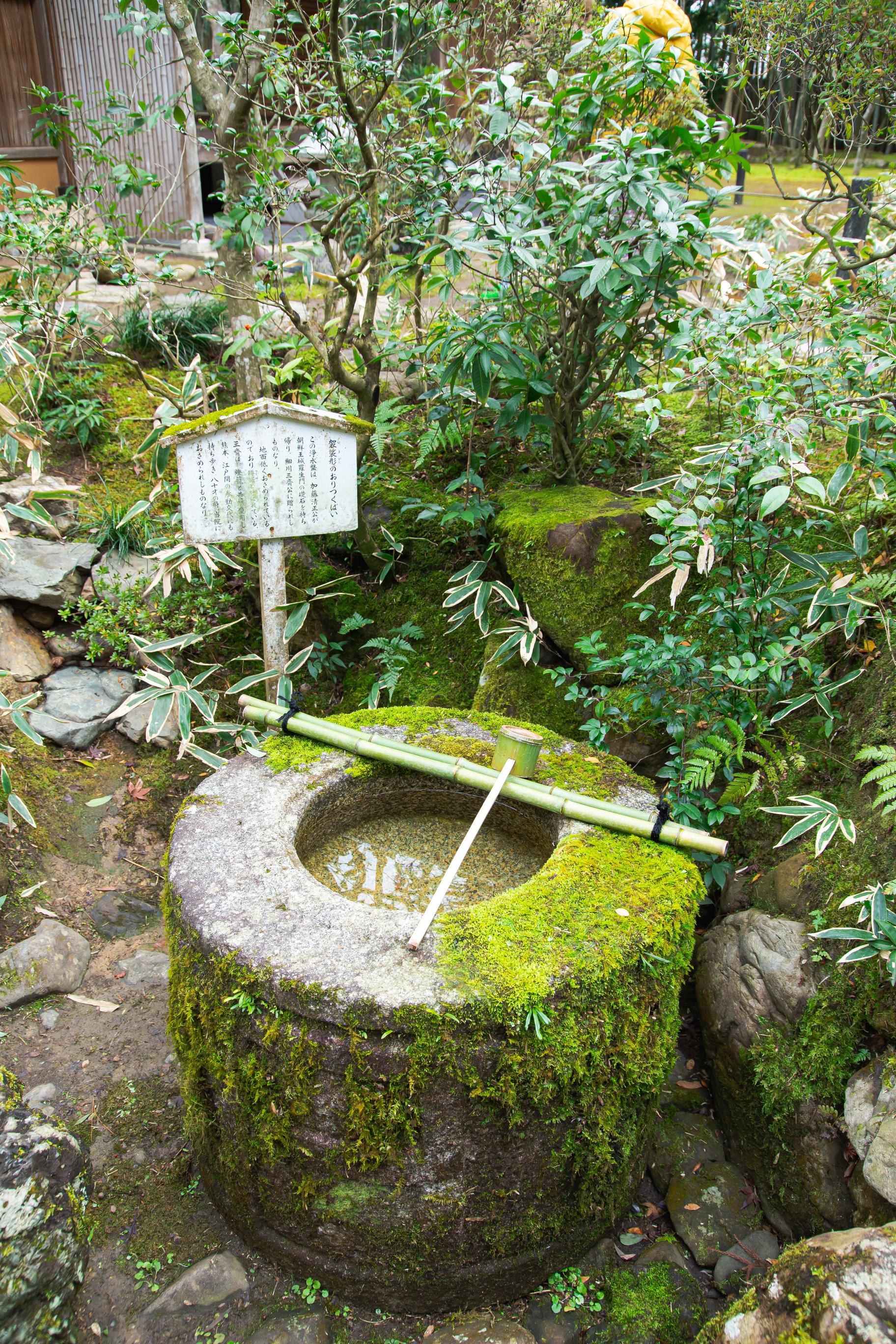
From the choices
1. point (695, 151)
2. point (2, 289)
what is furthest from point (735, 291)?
point (2, 289)

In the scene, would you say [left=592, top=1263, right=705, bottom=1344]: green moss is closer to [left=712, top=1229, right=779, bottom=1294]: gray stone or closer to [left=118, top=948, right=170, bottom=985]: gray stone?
[left=712, top=1229, right=779, bottom=1294]: gray stone

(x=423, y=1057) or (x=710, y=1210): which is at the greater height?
(x=423, y=1057)

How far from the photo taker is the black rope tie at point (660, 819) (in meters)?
2.69

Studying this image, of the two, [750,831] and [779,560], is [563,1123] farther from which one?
[779,560]

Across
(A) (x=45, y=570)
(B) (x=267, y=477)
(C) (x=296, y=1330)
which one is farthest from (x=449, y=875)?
(A) (x=45, y=570)

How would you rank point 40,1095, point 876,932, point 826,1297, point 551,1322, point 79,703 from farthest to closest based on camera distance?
point 79,703
point 40,1095
point 551,1322
point 876,932
point 826,1297

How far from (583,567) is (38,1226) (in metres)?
2.99

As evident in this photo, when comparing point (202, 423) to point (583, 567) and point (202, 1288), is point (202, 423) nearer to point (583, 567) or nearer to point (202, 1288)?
point (583, 567)

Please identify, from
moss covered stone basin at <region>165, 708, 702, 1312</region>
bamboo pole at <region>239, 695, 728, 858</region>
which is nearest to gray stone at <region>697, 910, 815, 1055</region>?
bamboo pole at <region>239, 695, 728, 858</region>

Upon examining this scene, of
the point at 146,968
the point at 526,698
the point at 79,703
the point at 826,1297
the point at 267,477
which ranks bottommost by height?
the point at 146,968

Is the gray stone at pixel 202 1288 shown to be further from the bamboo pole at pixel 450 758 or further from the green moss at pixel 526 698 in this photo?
the green moss at pixel 526 698

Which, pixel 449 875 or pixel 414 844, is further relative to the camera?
pixel 414 844

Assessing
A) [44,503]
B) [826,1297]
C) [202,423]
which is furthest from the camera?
→ [44,503]

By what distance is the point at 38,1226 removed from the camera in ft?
6.80
